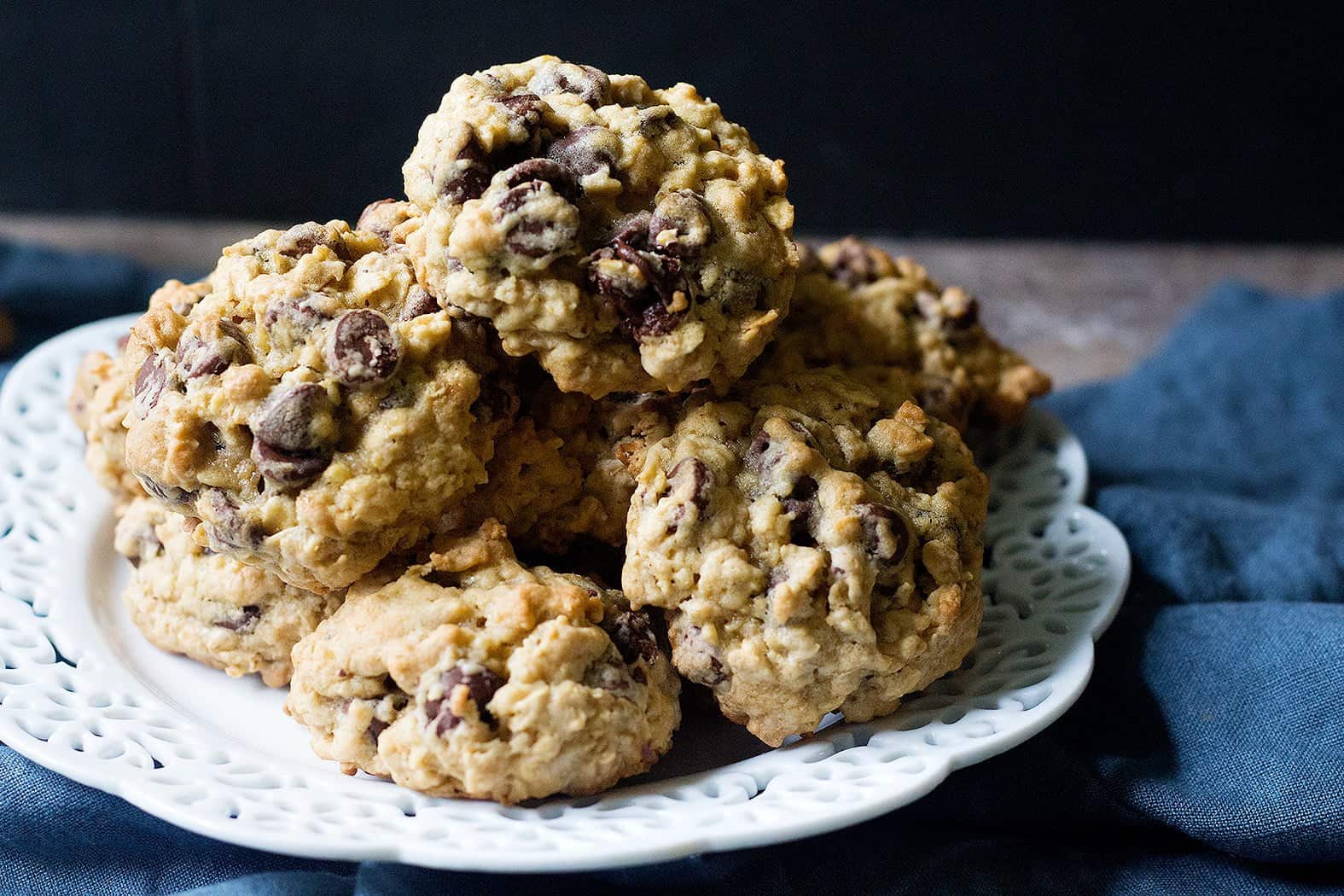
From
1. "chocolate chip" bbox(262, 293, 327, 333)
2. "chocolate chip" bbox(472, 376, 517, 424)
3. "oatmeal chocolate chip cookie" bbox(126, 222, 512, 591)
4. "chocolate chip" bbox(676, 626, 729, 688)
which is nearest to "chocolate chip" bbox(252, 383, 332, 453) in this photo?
"oatmeal chocolate chip cookie" bbox(126, 222, 512, 591)

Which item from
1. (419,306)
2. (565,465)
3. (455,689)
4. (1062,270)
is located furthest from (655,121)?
(1062,270)

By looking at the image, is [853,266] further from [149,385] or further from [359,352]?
[149,385]

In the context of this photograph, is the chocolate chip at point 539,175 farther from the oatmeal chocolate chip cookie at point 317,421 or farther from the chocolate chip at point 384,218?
the chocolate chip at point 384,218

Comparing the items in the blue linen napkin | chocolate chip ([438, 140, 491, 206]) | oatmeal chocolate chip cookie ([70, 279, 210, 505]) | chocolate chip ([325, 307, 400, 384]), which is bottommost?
the blue linen napkin

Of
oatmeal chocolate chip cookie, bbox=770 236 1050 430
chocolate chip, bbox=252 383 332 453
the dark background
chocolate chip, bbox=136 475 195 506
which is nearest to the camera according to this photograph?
chocolate chip, bbox=252 383 332 453

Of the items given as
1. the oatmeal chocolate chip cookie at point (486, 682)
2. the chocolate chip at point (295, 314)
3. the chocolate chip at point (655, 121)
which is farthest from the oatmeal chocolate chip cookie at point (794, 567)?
the chocolate chip at point (295, 314)

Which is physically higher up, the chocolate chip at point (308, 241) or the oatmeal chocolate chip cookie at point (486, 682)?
the chocolate chip at point (308, 241)

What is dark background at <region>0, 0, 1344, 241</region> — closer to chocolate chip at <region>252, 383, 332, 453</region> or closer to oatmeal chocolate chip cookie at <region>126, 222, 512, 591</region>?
oatmeal chocolate chip cookie at <region>126, 222, 512, 591</region>
